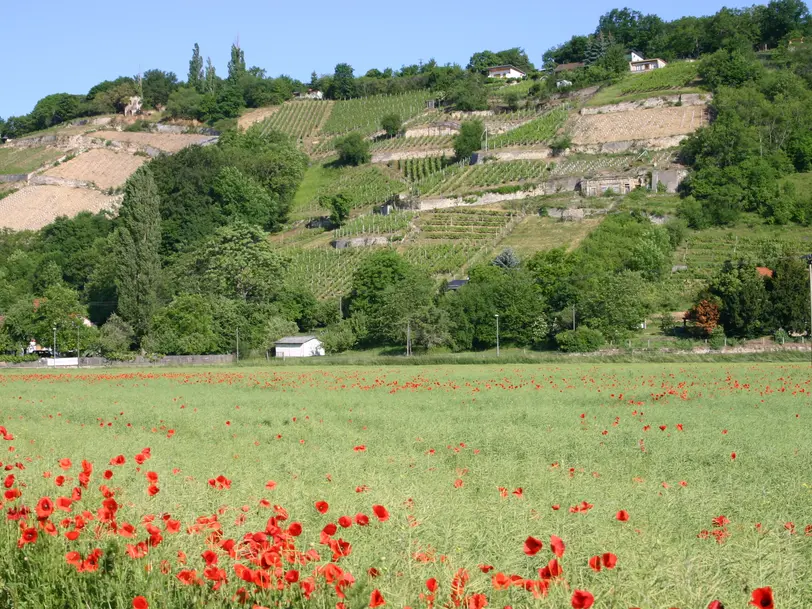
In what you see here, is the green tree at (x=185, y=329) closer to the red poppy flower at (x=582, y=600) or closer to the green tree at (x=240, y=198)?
the green tree at (x=240, y=198)

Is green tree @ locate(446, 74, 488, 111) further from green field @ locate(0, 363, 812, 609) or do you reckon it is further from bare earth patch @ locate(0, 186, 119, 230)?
green field @ locate(0, 363, 812, 609)

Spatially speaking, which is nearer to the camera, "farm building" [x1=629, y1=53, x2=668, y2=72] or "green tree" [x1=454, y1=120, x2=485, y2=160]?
"green tree" [x1=454, y1=120, x2=485, y2=160]

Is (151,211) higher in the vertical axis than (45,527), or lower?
higher

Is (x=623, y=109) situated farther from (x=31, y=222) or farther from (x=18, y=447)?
(x=18, y=447)

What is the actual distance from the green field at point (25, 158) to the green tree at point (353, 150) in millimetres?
56998

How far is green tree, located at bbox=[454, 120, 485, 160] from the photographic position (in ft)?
456

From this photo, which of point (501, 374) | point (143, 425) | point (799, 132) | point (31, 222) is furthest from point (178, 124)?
point (143, 425)

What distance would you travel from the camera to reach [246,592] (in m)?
6.57

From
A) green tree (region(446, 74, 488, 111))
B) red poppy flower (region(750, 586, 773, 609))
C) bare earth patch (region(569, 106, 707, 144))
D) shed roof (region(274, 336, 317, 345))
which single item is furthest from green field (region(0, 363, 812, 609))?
green tree (region(446, 74, 488, 111))

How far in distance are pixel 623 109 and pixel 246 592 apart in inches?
5687

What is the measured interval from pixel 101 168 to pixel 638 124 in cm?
9219

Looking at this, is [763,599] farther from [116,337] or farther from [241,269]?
[241,269]

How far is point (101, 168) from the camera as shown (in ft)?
543

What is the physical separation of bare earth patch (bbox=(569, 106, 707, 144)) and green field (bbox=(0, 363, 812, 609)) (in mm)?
117732
